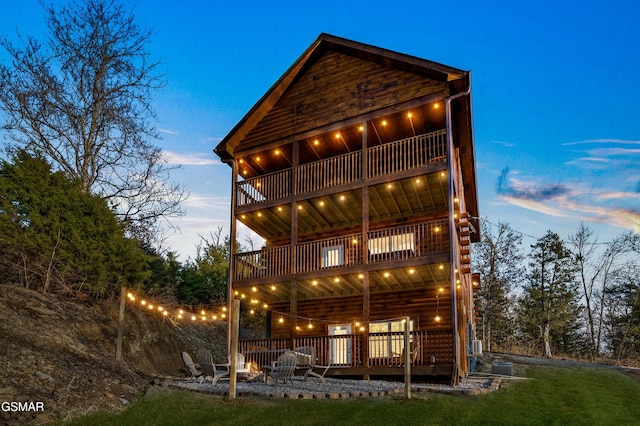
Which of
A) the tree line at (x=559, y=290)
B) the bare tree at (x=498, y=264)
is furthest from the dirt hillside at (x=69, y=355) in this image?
the tree line at (x=559, y=290)

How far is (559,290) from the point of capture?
126 feet

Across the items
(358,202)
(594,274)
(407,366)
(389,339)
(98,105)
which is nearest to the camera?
(407,366)

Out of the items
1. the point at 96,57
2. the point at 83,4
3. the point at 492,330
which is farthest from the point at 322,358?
the point at 492,330

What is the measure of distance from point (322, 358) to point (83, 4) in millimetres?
17475

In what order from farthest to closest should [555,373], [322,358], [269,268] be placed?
[269,268]
[555,373]
[322,358]

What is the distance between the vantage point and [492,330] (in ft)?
127

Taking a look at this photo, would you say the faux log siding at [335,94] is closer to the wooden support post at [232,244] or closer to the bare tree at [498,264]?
the wooden support post at [232,244]

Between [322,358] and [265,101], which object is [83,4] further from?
[322,358]

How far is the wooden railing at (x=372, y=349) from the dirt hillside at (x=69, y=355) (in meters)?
3.04

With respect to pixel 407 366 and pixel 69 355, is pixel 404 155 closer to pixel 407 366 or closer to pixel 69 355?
pixel 407 366

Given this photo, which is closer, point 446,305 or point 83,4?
point 446,305

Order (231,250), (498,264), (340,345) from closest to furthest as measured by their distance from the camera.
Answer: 1. (340,345)
2. (231,250)
3. (498,264)

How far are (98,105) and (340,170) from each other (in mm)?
11127

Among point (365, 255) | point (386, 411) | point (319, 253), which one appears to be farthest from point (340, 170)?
point (386, 411)
